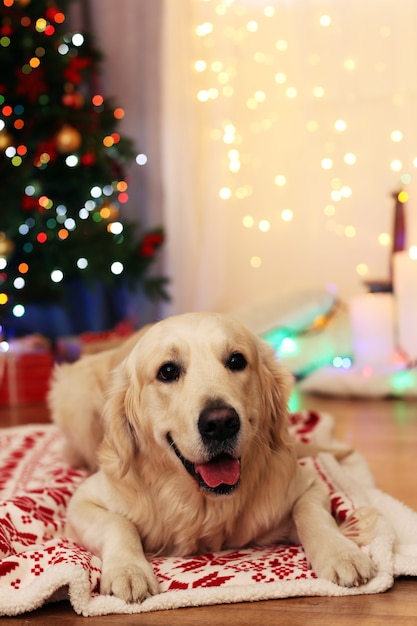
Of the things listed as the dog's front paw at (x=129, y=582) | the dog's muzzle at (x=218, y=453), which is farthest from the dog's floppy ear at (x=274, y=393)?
the dog's front paw at (x=129, y=582)

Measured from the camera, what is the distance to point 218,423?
5.45 ft

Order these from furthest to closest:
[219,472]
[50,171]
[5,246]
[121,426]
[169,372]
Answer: [50,171] → [5,246] → [121,426] → [169,372] → [219,472]

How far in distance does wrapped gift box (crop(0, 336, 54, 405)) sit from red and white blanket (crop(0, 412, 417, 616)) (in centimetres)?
215

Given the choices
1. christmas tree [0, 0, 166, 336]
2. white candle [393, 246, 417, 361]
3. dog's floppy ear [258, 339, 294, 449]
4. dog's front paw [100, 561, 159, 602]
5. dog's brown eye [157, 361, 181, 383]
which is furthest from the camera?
christmas tree [0, 0, 166, 336]

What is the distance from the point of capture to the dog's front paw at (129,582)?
1.61m

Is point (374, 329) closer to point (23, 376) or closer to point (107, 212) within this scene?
point (107, 212)

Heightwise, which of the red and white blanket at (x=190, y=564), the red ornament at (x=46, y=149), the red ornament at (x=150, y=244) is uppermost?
the red ornament at (x=46, y=149)

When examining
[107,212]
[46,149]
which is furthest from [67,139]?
[107,212]

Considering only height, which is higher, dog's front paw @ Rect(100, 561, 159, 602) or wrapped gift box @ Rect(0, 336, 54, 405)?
dog's front paw @ Rect(100, 561, 159, 602)

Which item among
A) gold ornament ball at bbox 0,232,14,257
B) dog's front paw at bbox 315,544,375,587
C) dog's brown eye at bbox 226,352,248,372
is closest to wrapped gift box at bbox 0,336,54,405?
gold ornament ball at bbox 0,232,14,257

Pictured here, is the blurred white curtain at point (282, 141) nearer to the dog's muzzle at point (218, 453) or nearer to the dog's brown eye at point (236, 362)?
the dog's brown eye at point (236, 362)

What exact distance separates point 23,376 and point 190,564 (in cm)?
290

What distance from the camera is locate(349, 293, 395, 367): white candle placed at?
4438mm

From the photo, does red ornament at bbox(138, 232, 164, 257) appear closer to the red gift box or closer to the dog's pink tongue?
the red gift box
